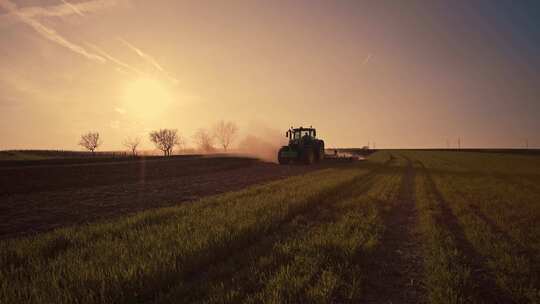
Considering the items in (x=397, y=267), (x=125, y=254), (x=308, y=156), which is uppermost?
(x=308, y=156)

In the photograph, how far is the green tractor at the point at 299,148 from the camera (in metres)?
26.5

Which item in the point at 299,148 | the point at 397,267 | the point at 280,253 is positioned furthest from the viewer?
the point at 299,148

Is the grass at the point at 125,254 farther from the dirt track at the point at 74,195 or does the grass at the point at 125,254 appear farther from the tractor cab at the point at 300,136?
the tractor cab at the point at 300,136

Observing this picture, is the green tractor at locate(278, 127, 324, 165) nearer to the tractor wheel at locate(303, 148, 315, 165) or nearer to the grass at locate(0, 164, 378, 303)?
the tractor wheel at locate(303, 148, 315, 165)

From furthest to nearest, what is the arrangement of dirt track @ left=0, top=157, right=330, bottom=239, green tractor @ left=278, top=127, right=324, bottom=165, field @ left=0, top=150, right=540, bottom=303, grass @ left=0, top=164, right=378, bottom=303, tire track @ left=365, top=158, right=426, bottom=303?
green tractor @ left=278, top=127, right=324, bottom=165 < dirt track @ left=0, top=157, right=330, bottom=239 < tire track @ left=365, top=158, right=426, bottom=303 < field @ left=0, top=150, right=540, bottom=303 < grass @ left=0, top=164, right=378, bottom=303

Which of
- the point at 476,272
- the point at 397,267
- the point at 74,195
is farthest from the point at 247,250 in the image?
the point at 74,195

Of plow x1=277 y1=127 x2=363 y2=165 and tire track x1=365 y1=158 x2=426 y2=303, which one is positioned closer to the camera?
tire track x1=365 y1=158 x2=426 y2=303

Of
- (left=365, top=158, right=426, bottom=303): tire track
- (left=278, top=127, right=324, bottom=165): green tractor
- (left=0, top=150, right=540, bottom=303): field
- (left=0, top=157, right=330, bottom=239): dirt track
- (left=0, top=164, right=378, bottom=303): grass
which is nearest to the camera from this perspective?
(left=0, top=164, right=378, bottom=303): grass

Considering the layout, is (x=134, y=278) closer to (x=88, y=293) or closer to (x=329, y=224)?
(x=88, y=293)

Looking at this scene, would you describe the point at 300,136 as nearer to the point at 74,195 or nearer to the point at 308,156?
the point at 308,156

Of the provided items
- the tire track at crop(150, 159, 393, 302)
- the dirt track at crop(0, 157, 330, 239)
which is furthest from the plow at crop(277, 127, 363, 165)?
the tire track at crop(150, 159, 393, 302)

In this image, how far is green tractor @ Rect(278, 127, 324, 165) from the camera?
2648 cm

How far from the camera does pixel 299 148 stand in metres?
26.7

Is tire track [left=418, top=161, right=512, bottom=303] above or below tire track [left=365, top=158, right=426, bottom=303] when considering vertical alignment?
above
